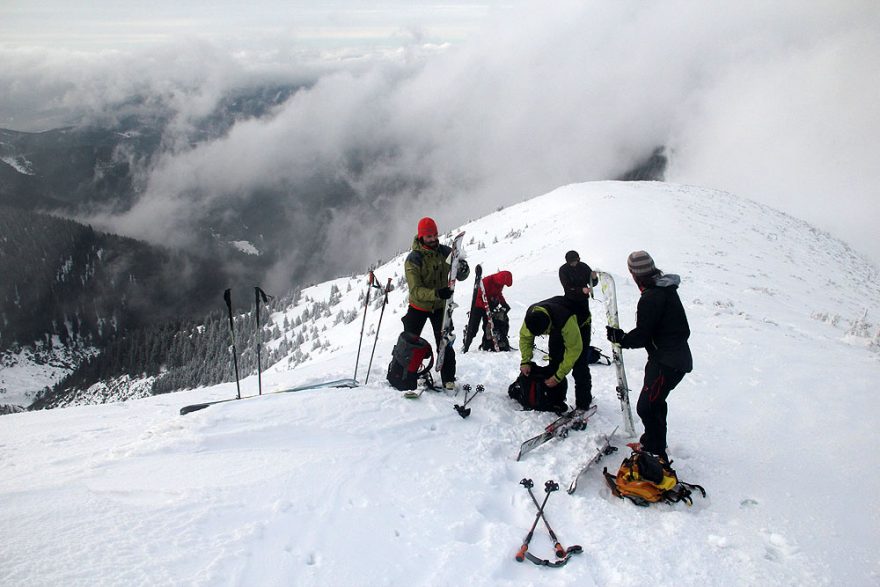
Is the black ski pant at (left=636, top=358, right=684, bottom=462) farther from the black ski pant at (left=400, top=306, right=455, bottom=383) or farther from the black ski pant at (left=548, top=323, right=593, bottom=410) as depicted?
the black ski pant at (left=400, top=306, right=455, bottom=383)

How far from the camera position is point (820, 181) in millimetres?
189250

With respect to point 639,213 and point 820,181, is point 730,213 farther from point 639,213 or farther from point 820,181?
point 820,181

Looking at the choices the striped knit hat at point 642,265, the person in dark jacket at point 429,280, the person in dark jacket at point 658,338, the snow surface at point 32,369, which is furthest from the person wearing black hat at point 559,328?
the snow surface at point 32,369

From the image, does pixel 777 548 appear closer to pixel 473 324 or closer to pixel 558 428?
pixel 558 428

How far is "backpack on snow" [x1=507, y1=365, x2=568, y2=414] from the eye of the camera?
7.03 metres

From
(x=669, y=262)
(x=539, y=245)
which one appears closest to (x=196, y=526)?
(x=669, y=262)

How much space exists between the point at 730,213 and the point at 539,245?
19.3 metres

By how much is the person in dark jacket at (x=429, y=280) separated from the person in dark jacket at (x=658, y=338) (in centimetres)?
288

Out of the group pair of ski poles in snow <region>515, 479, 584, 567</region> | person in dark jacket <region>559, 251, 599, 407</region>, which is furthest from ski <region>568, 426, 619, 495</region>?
person in dark jacket <region>559, 251, 599, 407</region>

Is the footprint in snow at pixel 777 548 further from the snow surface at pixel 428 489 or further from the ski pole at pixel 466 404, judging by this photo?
the ski pole at pixel 466 404

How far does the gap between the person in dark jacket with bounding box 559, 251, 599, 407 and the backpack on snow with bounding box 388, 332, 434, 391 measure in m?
2.41

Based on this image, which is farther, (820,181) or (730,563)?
(820,181)

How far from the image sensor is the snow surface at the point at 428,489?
370 cm

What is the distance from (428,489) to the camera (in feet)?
16.5
